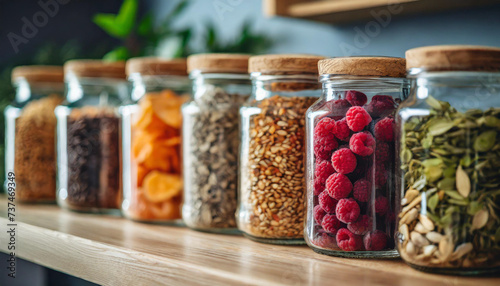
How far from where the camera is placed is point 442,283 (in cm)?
56

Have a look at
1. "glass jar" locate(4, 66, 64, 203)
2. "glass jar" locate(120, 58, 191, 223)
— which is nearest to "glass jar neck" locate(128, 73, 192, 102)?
"glass jar" locate(120, 58, 191, 223)

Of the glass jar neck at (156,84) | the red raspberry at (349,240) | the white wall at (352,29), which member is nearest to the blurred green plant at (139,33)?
the white wall at (352,29)

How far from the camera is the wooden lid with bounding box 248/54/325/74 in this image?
2.55 ft

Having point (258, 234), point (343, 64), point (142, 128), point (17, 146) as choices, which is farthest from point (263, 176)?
point (17, 146)

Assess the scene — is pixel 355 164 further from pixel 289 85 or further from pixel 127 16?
pixel 127 16

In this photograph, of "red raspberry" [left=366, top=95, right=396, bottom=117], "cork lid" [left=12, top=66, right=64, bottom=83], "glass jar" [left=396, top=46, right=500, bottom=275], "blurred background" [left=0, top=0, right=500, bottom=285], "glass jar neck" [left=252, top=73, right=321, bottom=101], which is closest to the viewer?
"glass jar" [left=396, top=46, right=500, bottom=275]

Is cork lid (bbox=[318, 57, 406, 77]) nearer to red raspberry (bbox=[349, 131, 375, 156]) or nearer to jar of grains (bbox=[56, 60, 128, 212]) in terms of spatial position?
red raspberry (bbox=[349, 131, 375, 156])

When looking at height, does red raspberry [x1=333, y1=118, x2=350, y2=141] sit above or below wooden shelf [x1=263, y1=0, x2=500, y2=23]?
below

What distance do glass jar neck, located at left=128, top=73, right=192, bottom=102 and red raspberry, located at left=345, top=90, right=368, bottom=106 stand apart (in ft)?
1.39

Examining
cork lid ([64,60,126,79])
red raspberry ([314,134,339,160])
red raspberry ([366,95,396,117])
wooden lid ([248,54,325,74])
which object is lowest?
red raspberry ([314,134,339,160])

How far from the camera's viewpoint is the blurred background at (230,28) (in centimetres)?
102

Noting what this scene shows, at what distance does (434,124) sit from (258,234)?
1.04 feet

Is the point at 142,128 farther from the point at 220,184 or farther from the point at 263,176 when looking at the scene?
the point at 263,176

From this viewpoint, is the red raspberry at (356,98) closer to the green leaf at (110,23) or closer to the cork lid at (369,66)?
the cork lid at (369,66)
